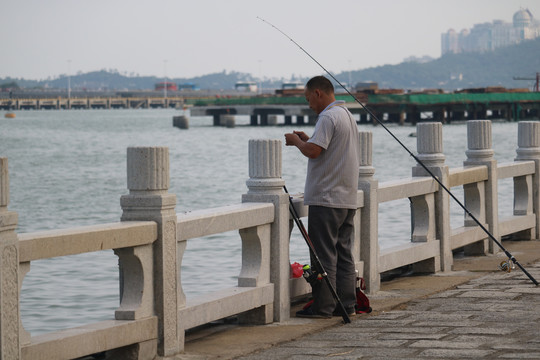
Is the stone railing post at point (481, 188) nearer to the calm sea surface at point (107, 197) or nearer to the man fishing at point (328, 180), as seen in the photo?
the man fishing at point (328, 180)

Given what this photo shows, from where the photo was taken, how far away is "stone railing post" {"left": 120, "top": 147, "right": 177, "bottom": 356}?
20.7 ft

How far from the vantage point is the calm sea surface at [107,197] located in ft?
50.8

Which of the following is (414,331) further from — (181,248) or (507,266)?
(507,266)

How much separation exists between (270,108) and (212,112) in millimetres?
12035

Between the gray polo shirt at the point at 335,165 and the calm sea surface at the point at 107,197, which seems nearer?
the gray polo shirt at the point at 335,165

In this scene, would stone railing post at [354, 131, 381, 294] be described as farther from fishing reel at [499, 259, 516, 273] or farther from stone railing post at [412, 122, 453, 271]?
fishing reel at [499, 259, 516, 273]

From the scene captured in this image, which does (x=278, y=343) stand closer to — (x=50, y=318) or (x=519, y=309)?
(x=519, y=309)

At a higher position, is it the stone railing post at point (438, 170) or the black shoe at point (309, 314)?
the stone railing post at point (438, 170)

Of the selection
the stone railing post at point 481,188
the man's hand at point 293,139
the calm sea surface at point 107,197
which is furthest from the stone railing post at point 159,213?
the calm sea surface at point 107,197

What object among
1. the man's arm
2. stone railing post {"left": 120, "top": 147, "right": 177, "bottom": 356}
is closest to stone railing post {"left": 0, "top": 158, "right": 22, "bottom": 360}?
stone railing post {"left": 120, "top": 147, "right": 177, "bottom": 356}

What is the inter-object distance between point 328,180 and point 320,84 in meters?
0.67

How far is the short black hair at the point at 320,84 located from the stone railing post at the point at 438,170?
8.80 ft

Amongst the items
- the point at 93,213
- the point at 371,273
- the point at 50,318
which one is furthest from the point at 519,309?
the point at 93,213

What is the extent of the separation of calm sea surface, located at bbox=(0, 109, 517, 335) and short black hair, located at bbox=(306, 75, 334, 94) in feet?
21.0
